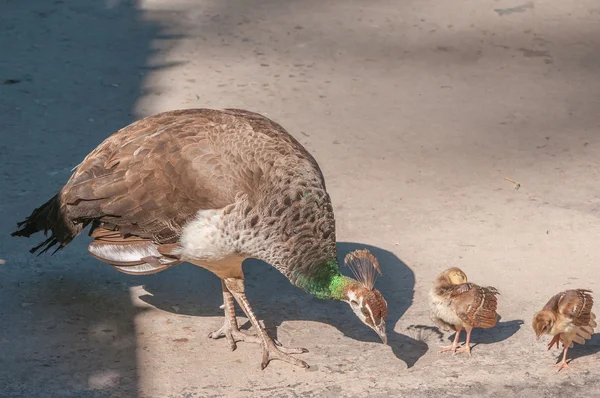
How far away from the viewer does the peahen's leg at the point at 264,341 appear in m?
4.78

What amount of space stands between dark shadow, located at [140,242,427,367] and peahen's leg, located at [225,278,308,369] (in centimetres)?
28

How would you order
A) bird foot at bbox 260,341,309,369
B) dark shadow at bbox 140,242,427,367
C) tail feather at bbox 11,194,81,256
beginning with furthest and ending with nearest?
dark shadow at bbox 140,242,427,367 → tail feather at bbox 11,194,81,256 → bird foot at bbox 260,341,309,369

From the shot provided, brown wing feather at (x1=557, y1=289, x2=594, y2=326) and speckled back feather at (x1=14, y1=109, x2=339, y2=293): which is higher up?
speckled back feather at (x1=14, y1=109, x2=339, y2=293)

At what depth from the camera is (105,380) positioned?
462 centimetres

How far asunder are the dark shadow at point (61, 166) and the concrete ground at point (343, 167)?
0.04ft

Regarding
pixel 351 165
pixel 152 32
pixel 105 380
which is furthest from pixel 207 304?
pixel 152 32

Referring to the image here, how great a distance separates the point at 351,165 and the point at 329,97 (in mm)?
1041

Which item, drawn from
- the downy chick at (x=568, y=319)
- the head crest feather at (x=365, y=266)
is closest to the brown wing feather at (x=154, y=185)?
the head crest feather at (x=365, y=266)

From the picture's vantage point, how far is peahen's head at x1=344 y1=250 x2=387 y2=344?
14.9 feet

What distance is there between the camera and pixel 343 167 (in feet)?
21.4

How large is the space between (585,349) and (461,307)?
2.12ft

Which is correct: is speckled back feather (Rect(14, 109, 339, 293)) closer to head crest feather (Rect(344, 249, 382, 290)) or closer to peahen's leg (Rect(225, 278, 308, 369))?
head crest feather (Rect(344, 249, 382, 290))

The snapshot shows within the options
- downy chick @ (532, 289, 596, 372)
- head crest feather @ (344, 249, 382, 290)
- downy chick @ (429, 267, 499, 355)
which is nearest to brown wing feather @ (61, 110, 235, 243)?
head crest feather @ (344, 249, 382, 290)

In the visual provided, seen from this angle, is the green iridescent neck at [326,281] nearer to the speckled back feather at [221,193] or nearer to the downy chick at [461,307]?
the speckled back feather at [221,193]
